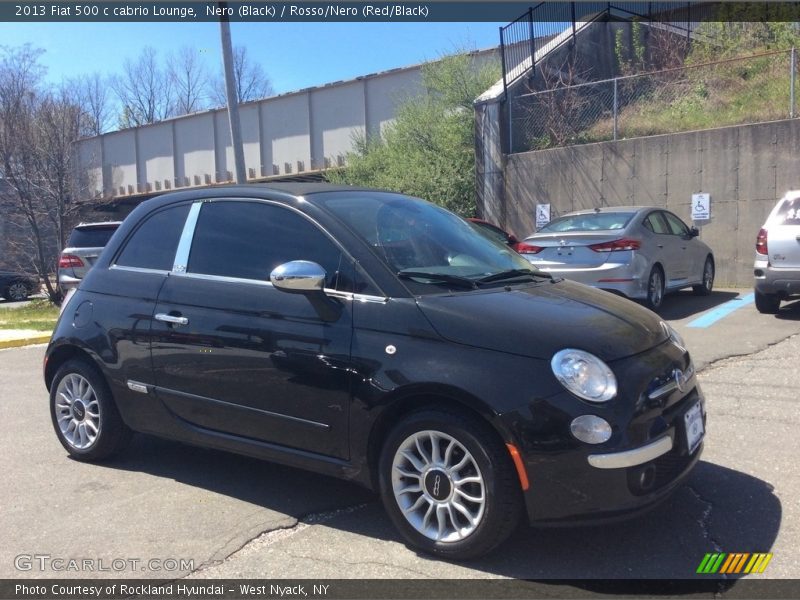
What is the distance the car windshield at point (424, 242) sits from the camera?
13.1 feet

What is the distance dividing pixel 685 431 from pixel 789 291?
6.77 meters

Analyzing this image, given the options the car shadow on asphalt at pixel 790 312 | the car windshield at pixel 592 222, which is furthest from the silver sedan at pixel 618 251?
the car shadow on asphalt at pixel 790 312

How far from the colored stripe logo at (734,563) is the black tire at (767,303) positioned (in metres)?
7.19

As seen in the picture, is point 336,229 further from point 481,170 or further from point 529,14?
point 529,14

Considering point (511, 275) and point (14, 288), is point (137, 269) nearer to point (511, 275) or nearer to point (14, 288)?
point (511, 275)

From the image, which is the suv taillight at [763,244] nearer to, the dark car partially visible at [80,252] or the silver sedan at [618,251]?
the silver sedan at [618,251]

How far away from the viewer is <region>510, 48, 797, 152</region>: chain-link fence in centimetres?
1490

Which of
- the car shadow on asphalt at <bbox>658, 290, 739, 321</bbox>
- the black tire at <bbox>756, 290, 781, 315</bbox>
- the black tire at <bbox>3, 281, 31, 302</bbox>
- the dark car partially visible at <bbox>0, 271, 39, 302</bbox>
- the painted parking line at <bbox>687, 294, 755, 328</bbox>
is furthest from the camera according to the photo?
the black tire at <bbox>3, 281, 31, 302</bbox>

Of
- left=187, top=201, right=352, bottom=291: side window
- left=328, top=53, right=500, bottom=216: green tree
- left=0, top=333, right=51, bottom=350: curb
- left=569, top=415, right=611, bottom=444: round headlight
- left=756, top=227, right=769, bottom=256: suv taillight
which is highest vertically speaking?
left=328, top=53, right=500, bottom=216: green tree

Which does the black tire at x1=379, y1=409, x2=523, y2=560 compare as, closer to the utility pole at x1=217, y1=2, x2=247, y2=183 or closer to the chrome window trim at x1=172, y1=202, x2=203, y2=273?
the chrome window trim at x1=172, y1=202, x2=203, y2=273

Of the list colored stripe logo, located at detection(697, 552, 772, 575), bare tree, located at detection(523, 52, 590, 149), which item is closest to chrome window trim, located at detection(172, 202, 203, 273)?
colored stripe logo, located at detection(697, 552, 772, 575)

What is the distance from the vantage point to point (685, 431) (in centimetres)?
357

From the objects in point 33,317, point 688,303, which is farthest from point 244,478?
point 33,317

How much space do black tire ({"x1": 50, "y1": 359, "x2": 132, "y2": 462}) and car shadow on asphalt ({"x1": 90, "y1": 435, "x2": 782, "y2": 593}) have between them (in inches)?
9.4
